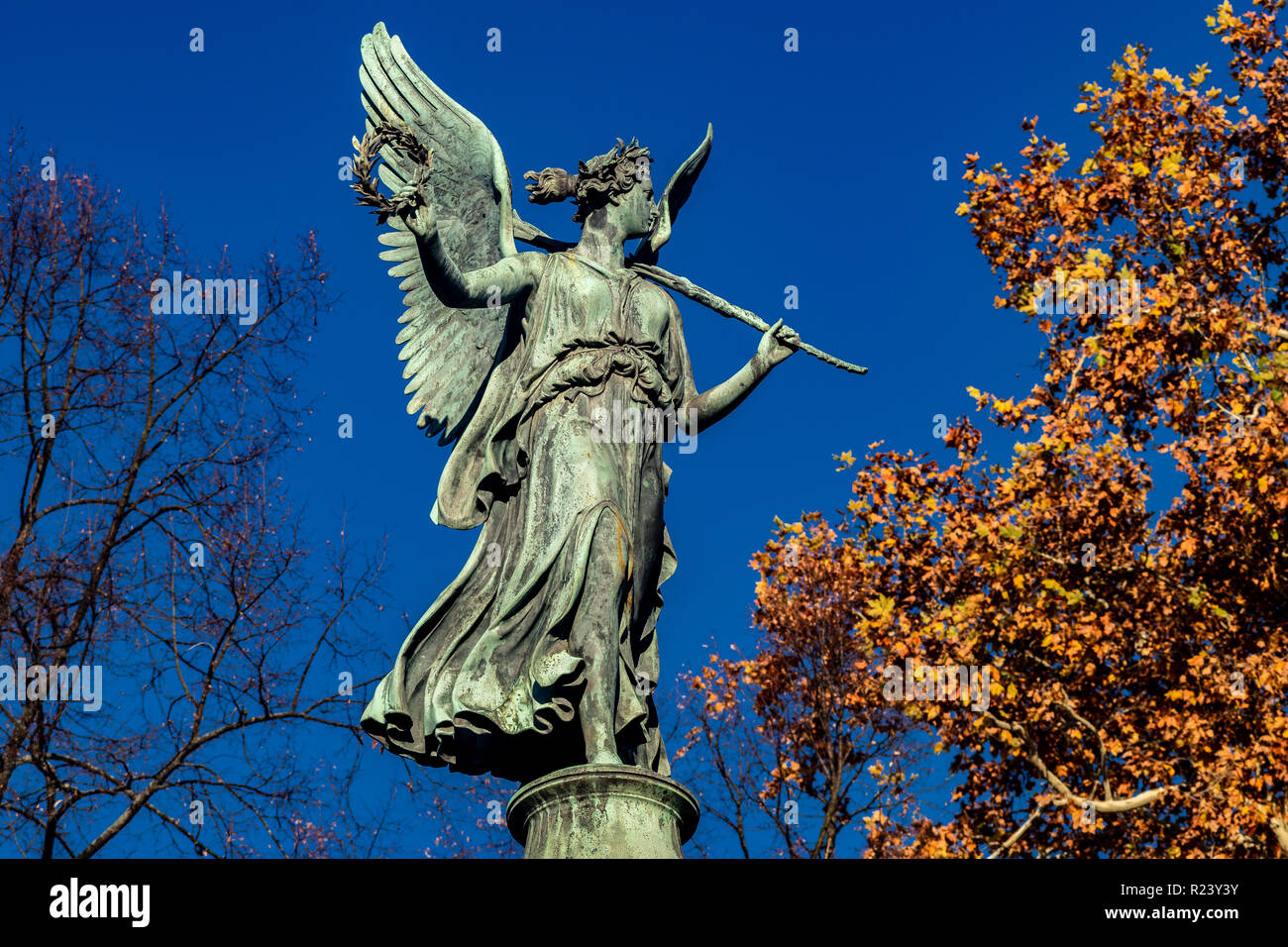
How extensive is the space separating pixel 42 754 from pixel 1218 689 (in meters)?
9.84

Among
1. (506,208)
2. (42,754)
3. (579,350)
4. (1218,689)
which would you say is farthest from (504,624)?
(1218,689)

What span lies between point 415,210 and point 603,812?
2661 millimetres

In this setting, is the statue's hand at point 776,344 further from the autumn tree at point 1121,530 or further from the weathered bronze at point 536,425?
the autumn tree at point 1121,530

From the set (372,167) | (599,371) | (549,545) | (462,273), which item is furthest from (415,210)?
(549,545)

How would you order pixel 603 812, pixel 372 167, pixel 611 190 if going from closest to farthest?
pixel 603 812 → pixel 372 167 → pixel 611 190

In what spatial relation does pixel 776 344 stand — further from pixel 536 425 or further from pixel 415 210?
pixel 415 210

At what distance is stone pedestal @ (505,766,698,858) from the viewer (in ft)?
21.7

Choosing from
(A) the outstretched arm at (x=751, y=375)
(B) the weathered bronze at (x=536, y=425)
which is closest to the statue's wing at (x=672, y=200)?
(B) the weathered bronze at (x=536, y=425)

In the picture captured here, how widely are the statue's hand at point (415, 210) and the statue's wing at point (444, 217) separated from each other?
1.23 metres

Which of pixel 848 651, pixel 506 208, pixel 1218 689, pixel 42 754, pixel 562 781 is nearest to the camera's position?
pixel 562 781

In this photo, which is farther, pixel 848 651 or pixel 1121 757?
pixel 848 651

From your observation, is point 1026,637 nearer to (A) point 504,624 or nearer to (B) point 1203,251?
(B) point 1203,251

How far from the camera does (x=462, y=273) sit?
7906mm

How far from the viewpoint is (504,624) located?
7410mm
